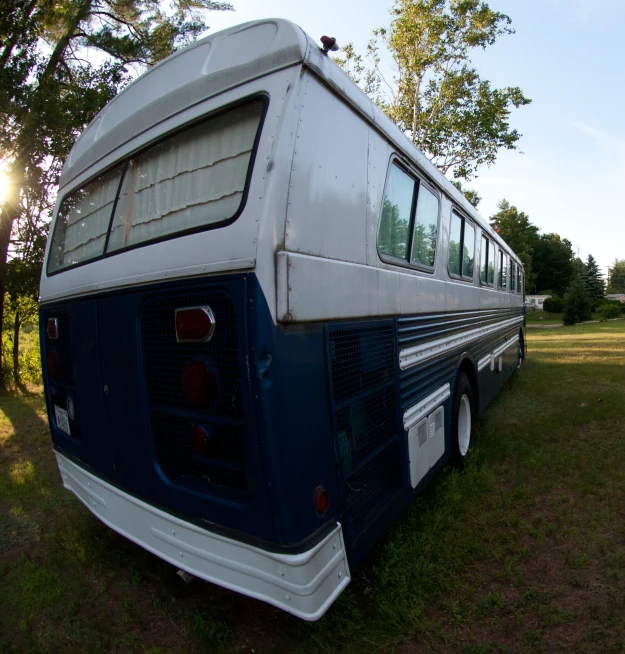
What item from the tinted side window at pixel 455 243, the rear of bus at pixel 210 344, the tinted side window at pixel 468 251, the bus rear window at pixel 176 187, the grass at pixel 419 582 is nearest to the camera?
the rear of bus at pixel 210 344

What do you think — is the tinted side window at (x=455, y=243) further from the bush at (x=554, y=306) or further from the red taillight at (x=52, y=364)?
the bush at (x=554, y=306)

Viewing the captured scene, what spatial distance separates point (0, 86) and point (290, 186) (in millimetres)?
10029

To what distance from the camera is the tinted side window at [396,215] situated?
8.98 feet

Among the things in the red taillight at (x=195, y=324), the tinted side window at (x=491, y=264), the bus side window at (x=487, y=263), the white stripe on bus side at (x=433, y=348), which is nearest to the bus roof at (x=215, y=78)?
the red taillight at (x=195, y=324)

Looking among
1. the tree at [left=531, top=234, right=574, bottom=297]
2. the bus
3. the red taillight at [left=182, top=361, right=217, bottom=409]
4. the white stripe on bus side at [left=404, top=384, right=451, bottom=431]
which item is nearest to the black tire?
the white stripe on bus side at [left=404, top=384, right=451, bottom=431]

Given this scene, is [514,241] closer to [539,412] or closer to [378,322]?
[539,412]

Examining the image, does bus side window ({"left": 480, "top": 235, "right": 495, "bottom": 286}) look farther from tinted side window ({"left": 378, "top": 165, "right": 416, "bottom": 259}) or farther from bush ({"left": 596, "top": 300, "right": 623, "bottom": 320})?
bush ({"left": 596, "top": 300, "right": 623, "bottom": 320})

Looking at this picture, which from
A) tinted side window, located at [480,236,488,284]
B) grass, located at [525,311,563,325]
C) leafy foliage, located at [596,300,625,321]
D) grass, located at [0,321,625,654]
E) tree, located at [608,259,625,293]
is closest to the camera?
grass, located at [0,321,625,654]

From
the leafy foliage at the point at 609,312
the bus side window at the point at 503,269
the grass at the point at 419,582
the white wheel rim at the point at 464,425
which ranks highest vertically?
the bus side window at the point at 503,269

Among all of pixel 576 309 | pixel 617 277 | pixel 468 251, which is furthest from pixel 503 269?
pixel 617 277

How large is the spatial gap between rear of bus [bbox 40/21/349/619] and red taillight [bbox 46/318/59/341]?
47 centimetres

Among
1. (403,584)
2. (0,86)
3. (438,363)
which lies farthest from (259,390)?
(0,86)

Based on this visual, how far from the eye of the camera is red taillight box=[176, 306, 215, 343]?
76.5 inches

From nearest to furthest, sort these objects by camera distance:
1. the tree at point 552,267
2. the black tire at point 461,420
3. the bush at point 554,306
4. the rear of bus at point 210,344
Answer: the rear of bus at point 210,344, the black tire at point 461,420, the bush at point 554,306, the tree at point 552,267
